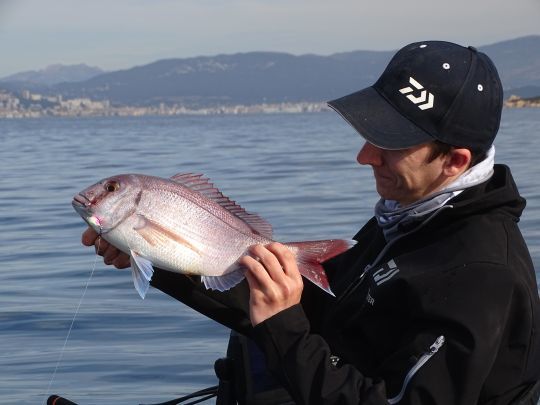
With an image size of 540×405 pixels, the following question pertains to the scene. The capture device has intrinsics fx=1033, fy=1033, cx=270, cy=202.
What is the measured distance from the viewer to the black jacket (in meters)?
3.14

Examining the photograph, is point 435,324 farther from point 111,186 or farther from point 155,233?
point 111,186

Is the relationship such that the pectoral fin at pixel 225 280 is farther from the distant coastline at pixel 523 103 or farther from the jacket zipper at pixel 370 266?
the distant coastline at pixel 523 103

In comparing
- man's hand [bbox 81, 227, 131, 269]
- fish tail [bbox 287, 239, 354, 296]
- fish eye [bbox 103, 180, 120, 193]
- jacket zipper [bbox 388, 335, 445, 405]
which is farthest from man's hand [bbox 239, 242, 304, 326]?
man's hand [bbox 81, 227, 131, 269]

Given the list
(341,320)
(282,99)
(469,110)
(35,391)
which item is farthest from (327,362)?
(282,99)

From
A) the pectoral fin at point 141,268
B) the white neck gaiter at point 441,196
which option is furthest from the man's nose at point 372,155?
the pectoral fin at point 141,268

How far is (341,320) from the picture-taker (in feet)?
12.2

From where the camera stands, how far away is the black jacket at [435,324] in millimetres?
3141

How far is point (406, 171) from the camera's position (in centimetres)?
358

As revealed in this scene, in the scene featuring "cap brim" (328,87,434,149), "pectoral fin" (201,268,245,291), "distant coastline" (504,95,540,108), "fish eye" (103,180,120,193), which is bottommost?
"distant coastline" (504,95,540,108)

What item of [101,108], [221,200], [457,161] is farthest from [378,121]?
[101,108]

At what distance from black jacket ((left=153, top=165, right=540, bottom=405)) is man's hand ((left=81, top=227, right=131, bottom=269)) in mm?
868

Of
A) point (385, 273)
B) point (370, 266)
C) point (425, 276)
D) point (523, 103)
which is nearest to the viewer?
point (425, 276)

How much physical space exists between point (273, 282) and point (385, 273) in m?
→ 0.42

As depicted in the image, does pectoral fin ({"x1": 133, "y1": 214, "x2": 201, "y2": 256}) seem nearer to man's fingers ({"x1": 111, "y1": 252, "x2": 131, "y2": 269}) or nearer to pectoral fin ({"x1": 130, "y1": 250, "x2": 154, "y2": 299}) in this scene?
pectoral fin ({"x1": 130, "y1": 250, "x2": 154, "y2": 299})
